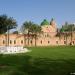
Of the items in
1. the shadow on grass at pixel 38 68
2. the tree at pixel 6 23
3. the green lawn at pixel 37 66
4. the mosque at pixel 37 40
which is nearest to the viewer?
the shadow on grass at pixel 38 68

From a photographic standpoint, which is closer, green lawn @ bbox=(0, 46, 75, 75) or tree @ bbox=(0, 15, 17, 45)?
green lawn @ bbox=(0, 46, 75, 75)

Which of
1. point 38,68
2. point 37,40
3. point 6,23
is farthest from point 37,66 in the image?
point 37,40

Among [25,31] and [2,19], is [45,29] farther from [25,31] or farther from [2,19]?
[2,19]

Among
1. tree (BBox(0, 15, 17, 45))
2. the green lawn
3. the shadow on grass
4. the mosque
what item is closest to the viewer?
the shadow on grass

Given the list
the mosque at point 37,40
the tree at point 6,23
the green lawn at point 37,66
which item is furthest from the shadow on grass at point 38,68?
the mosque at point 37,40

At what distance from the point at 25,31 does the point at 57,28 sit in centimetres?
3856

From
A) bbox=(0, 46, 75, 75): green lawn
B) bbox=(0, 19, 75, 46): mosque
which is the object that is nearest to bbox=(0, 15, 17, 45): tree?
bbox=(0, 19, 75, 46): mosque

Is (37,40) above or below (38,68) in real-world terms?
above

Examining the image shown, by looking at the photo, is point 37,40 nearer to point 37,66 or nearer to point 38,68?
point 37,66

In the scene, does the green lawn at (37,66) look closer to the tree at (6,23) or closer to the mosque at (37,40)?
the tree at (6,23)

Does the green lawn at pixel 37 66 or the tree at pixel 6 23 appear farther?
the tree at pixel 6 23

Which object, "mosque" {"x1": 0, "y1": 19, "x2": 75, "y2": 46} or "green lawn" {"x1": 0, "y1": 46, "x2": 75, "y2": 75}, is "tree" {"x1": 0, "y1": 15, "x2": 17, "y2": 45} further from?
"green lawn" {"x1": 0, "y1": 46, "x2": 75, "y2": 75}

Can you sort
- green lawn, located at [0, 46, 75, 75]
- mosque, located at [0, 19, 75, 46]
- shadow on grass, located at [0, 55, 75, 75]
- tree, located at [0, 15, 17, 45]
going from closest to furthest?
shadow on grass, located at [0, 55, 75, 75] < green lawn, located at [0, 46, 75, 75] < tree, located at [0, 15, 17, 45] < mosque, located at [0, 19, 75, 46]

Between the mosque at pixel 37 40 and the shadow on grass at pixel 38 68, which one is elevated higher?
the mosque at pixel 37 40
